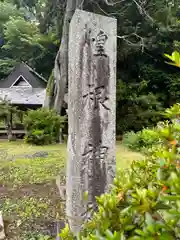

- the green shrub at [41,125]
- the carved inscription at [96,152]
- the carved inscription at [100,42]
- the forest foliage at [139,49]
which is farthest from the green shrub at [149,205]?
the forest foliage at [139,49]

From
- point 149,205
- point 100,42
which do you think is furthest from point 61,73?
point 149,205

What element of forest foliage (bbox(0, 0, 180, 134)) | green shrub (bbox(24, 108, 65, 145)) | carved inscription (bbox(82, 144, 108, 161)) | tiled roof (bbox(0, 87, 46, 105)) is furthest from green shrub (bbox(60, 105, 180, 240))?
tiled roof (bbox(0, 87, 46, 105))

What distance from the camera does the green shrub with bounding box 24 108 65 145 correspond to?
11.4 m

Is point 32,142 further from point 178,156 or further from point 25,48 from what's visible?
point 178,156

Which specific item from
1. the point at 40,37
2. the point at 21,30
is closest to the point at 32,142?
the point at 40,37

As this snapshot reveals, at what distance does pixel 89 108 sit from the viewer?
324 centimetres

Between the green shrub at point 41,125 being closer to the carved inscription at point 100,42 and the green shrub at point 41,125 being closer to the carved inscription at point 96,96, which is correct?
the carved inscription at point 96,96

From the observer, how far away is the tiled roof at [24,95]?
14.5 metres

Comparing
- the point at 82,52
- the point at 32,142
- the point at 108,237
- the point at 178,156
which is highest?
the point at 82,52

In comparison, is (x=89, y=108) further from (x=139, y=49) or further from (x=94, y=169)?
(x=139, y=49)

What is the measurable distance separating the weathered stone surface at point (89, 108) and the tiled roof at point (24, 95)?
11599 mm

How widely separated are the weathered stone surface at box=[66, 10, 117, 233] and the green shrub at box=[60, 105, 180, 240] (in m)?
2.17

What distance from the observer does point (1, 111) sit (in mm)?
11344

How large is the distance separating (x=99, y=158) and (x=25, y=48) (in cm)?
1716
